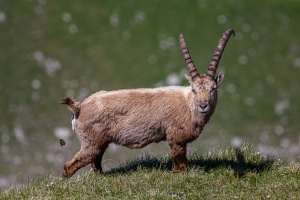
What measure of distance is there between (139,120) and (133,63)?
32368mm

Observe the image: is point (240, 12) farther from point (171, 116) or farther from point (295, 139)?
point (171, 116)

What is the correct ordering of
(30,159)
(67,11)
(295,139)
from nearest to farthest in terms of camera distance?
(295,139) → (30,159) → (67,11)

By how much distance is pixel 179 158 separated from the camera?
16.8 metres

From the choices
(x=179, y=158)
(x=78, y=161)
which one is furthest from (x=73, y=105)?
(x=179, y=158)

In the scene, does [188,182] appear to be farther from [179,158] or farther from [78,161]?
[78,161]

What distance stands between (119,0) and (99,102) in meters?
36.0

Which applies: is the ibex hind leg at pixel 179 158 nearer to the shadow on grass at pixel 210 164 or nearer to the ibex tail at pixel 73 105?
the shadow on grass at pixel 210 164

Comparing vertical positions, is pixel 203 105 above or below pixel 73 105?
below

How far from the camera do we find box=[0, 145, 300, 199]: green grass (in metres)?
14.8

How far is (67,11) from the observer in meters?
51.2

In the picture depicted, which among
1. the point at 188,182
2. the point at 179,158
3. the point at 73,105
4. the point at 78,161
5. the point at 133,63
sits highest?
the point at 133,63

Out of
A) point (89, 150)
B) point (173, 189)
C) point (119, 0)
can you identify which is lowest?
point (173, 189)

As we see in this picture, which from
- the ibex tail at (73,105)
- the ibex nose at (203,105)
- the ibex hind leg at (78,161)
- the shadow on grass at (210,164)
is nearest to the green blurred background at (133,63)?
the shadow on grass at (210,164)

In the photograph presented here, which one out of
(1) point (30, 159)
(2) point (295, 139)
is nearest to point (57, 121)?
(1) point (30, 159)
